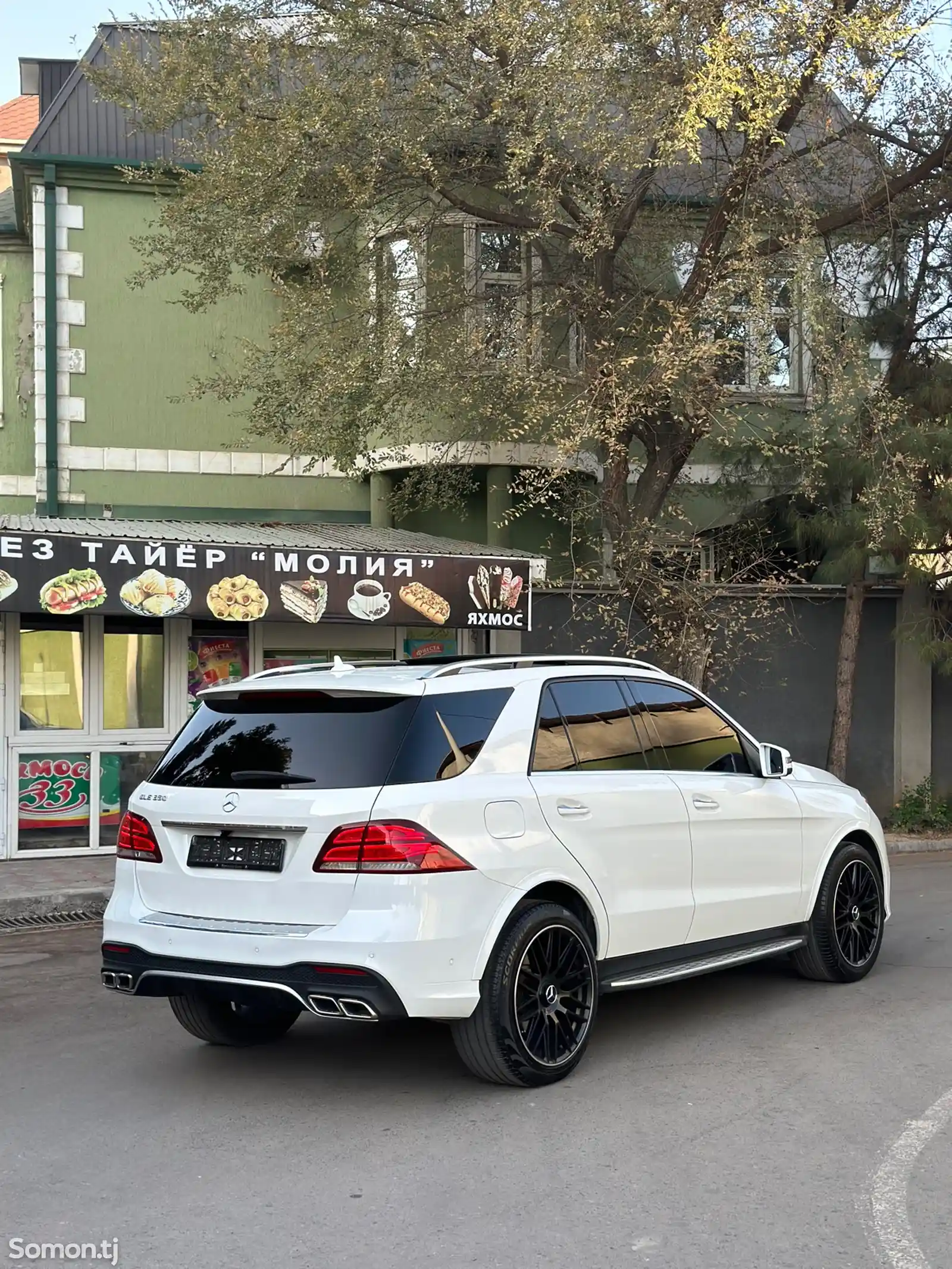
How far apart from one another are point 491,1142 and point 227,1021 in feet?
6.02

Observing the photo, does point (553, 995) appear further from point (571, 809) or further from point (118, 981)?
point (118, 981)

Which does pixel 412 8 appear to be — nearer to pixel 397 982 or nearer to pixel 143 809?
pixel 143 809

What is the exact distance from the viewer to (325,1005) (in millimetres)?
5164

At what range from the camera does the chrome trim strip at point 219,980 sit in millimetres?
5195

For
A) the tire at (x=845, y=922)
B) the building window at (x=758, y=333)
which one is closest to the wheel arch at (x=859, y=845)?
the tire at (x=845, y=922)

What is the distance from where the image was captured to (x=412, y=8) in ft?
39.2

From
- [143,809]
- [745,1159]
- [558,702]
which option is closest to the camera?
[745,1159]

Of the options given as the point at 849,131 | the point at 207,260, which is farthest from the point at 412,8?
the point at 849,131

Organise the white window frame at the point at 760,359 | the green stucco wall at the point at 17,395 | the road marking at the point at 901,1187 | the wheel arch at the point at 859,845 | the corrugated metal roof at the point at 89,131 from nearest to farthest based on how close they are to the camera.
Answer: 1. the road marking at the point at 901,1187
2. the wheel arch at the point at 859,845
3. the white window frame at the point at 760,359
4. the corrugated metal roof at the point at 89,131
5. the green stucco wall at the point at 17,395

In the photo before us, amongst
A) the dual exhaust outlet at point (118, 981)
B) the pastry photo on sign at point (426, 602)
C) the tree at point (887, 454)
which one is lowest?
the dual exhaust outlet at point (118, 981)

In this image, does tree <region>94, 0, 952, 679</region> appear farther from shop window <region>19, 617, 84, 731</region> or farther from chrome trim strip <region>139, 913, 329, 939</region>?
chrome trim strip <region>139, 913, 329, 939</region>

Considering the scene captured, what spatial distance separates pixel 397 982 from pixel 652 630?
27.6 feet

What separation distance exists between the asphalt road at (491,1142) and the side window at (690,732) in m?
1.29

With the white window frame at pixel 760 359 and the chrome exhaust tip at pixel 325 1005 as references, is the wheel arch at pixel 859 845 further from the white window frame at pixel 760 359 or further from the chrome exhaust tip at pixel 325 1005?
the white window frame at pixel 760 359
